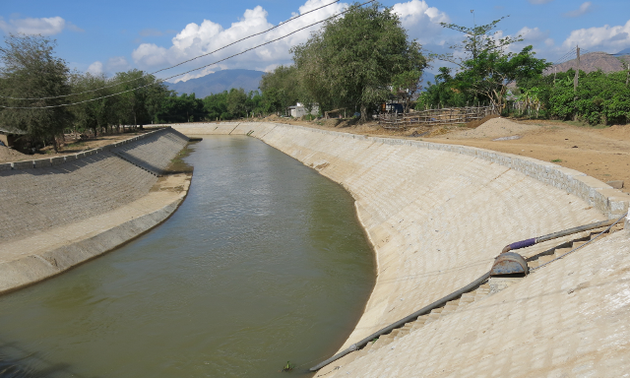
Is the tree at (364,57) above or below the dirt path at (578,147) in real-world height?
above

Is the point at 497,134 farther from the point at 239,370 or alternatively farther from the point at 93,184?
the point at 93,184

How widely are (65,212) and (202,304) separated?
12186 mm

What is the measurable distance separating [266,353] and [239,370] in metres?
0.94

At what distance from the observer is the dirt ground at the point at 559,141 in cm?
1631

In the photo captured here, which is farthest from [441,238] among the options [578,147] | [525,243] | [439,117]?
[439,117]

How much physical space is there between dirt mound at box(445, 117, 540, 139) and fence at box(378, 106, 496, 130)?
4941 millimetres

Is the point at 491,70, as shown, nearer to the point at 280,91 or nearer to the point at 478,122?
the point at 478,122

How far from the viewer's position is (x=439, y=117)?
39.7m

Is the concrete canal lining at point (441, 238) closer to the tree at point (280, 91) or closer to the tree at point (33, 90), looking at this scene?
the tree at point (33, 90)

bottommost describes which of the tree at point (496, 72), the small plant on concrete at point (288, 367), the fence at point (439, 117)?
the small plant on concrete at point (288, 367)

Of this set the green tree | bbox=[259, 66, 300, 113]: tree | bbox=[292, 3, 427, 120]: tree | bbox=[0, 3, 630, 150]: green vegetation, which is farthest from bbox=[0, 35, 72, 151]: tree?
bbox=[259, 66, 300, 113]: tree

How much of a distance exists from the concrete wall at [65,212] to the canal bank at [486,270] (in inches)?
527

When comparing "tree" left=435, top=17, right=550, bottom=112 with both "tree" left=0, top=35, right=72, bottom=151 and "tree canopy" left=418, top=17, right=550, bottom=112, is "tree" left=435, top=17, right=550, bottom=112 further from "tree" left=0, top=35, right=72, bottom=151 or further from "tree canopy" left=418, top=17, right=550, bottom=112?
"tree" left=0, top=35, right=72, bottom=151

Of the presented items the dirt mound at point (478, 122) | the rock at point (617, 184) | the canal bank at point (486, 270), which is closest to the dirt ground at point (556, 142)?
the rock at point (617, 184)
